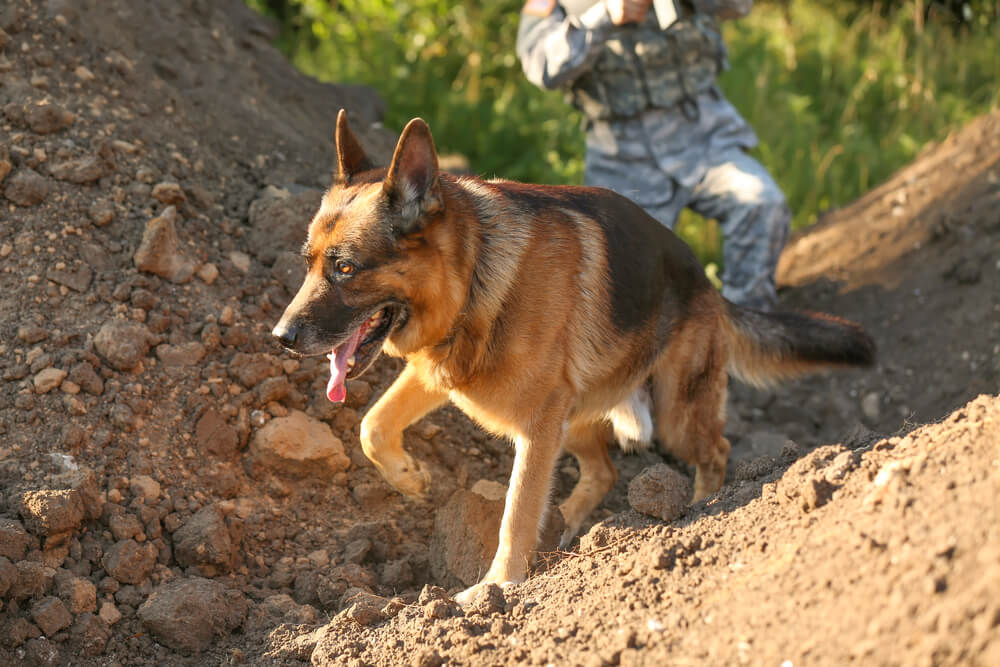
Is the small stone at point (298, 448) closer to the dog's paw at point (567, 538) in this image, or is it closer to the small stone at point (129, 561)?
the small stone at point (129, 561)

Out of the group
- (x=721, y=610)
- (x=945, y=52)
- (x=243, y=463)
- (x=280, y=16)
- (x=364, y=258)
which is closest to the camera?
(x=721, y=610)

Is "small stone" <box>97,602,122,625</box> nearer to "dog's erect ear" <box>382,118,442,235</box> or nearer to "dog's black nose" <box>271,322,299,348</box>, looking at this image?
"dog's black nose" <box>271,322,299,348</box>

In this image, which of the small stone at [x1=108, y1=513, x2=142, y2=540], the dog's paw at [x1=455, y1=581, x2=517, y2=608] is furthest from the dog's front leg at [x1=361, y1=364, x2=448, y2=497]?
the small stone at [x1=108, y1=513, x2=142, y2=540]

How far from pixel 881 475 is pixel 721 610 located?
23.7 inches

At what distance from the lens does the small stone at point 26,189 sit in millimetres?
4324

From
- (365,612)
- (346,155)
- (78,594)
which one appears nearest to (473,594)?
(365,612)

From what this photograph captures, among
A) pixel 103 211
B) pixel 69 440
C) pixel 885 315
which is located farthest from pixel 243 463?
pixel 885 315

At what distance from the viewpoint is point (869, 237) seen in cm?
712

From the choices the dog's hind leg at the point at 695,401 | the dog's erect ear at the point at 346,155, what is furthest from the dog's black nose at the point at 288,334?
the dog's hind leg at the point at 695,401

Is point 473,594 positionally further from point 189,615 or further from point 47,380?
point 47,380

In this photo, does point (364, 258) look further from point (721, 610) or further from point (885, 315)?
point (885, 315)

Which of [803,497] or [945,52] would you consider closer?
[803,497]

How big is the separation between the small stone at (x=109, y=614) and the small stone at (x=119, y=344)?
103 cm

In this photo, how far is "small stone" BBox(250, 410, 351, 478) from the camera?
420cm
